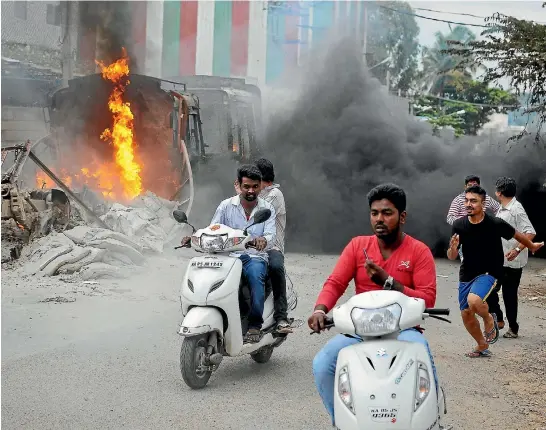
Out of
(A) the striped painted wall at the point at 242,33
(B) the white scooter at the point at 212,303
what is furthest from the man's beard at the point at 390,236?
(A) the striped painted wall at the point at 242,33

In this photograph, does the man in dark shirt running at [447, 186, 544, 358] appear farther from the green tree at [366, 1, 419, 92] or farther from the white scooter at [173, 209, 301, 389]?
the green tree at [366, 1, 419, 92]

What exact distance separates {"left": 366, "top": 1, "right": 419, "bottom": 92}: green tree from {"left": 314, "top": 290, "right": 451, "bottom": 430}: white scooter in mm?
42878

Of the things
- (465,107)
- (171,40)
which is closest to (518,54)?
(171,40)

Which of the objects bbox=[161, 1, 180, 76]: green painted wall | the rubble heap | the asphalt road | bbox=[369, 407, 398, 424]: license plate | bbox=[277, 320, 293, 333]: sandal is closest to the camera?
bbox=[369, 407, 398, 424]: license plate

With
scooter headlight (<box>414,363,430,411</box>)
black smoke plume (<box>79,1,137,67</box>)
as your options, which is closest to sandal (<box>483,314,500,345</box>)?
scooter headlight (<box>414,363,430,411</box>)

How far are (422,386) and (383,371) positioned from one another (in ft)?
0.63

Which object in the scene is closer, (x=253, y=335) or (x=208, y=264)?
(x=208, y=264)

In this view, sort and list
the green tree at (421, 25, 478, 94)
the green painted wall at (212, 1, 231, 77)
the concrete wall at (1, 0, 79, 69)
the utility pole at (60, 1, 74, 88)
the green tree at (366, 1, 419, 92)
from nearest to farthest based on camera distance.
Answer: the utility pole at (60, 1, 74, 88) < the concrete wall at (1, 0, 79, 69) < the green painted wall at (212, 1, 231, 77) < the green tree at (366, 1, 419, 92) < the green tree at (421, 25, 478, 94)

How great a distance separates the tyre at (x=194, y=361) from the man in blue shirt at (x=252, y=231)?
45 cm

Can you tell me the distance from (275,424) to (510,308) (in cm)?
426

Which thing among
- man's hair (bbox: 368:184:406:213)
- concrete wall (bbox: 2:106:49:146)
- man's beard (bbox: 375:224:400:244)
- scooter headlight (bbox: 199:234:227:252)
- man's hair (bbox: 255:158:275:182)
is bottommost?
Result: scooter headlight (bbox: 199:234:227:252)

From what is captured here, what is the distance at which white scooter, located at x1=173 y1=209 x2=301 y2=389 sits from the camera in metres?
5.57

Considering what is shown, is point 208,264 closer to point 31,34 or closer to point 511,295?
point 511,295

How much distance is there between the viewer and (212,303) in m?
5.66
